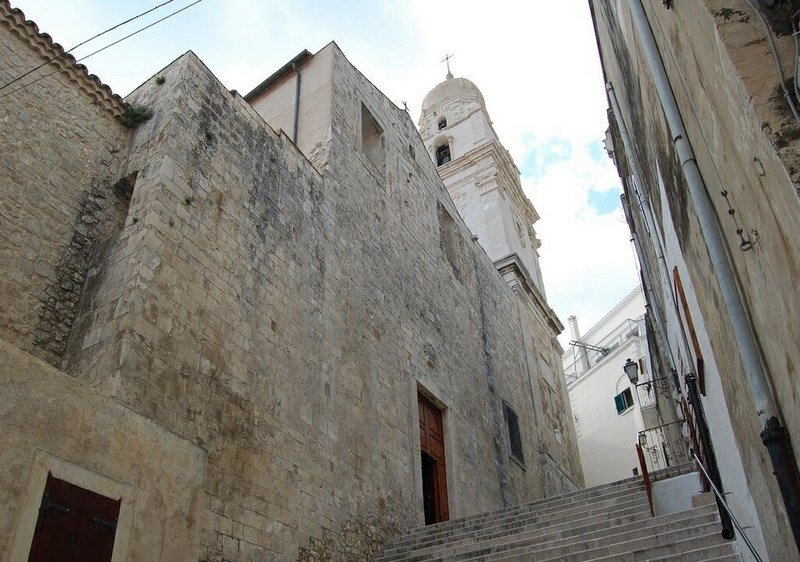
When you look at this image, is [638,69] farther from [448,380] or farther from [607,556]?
[448,380]

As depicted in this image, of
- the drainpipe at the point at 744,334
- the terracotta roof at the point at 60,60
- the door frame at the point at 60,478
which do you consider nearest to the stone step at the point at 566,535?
the drainpipe at the point at 744,334

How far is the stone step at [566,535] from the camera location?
6047mm

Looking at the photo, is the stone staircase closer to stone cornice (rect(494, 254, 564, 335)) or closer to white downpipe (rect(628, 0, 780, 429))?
white downpipe (rect(628, 0, 780, 429))

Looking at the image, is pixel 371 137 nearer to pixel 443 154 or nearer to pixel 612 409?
pixel 443 154

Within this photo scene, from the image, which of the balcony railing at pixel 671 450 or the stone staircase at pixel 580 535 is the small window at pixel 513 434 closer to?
the balcony railing at pixel 671 450

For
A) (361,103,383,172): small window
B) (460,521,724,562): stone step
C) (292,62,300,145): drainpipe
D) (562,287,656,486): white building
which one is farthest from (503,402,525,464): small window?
(562,287,656,486): white building

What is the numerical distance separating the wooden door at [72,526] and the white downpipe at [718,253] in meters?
4.10

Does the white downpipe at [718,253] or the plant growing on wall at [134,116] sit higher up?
the plant growing on wall at [134,116]

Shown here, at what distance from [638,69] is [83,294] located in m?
5.69

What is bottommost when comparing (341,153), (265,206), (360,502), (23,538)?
(23,538)

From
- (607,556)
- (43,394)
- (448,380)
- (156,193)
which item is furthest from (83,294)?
(448,380)

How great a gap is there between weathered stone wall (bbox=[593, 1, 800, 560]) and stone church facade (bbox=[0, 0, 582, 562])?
4.13 metres

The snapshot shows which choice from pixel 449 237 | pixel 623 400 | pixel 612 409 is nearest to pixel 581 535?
pixel 449 237

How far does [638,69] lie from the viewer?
576cm
